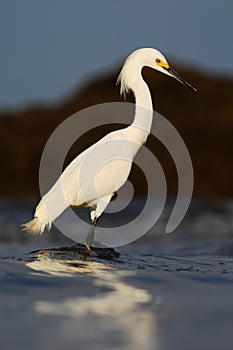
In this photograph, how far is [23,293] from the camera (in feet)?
22.8

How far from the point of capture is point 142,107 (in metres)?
9.30

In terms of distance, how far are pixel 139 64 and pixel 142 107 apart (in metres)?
0.54

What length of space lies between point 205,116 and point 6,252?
30.8 metres

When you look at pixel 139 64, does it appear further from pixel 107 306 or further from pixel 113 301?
pixel 107 306

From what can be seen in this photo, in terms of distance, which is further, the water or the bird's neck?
the bird's neck

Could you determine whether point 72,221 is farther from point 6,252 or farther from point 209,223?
point 6,252

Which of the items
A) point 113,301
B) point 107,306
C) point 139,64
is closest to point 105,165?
point 139,64

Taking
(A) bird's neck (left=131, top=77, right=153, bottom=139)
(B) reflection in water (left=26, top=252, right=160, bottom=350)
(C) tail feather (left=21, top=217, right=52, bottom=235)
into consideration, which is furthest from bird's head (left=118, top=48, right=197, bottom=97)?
(B) reflection in water (left=26, top=252, right=160, bottom=350)

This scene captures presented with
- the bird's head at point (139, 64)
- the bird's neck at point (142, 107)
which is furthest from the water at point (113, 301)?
the bird's head at point (139, 64)

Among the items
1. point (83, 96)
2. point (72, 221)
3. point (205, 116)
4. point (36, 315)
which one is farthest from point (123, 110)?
point (83, 96)

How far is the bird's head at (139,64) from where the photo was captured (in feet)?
30.9

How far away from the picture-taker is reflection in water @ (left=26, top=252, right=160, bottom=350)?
5.55 metres

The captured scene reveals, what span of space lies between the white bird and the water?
0.51 metres

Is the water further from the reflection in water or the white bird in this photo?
the white bird
